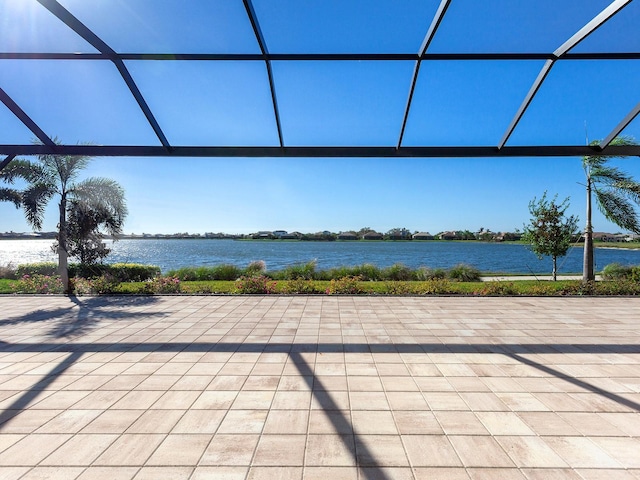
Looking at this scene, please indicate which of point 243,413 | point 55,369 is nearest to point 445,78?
point 243,413

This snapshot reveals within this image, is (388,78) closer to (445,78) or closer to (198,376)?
(445,78)

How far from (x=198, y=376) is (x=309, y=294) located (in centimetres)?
547

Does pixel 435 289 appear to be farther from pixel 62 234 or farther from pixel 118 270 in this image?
pixel 118 270

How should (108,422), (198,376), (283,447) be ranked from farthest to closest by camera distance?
(198,376) < (108,422) < (283,447)

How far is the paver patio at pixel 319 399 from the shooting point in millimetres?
2352

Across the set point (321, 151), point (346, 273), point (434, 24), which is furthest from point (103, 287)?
point (434, 24)

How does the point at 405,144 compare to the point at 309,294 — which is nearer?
the point at 405,144

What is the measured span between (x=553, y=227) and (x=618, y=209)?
9.78 ft

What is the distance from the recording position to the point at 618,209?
12.2m

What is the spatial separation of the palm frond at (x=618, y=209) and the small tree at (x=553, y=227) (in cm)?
229

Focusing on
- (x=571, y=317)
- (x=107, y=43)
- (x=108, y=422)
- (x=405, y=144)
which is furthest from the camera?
(x=571, y=317)

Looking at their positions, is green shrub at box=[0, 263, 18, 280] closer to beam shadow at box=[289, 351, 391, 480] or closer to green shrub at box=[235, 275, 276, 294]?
green shrub at box=[235, 275, 276, 294]

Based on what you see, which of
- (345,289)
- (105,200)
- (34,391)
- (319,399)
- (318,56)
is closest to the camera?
(319,399)

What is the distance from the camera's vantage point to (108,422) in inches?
112
